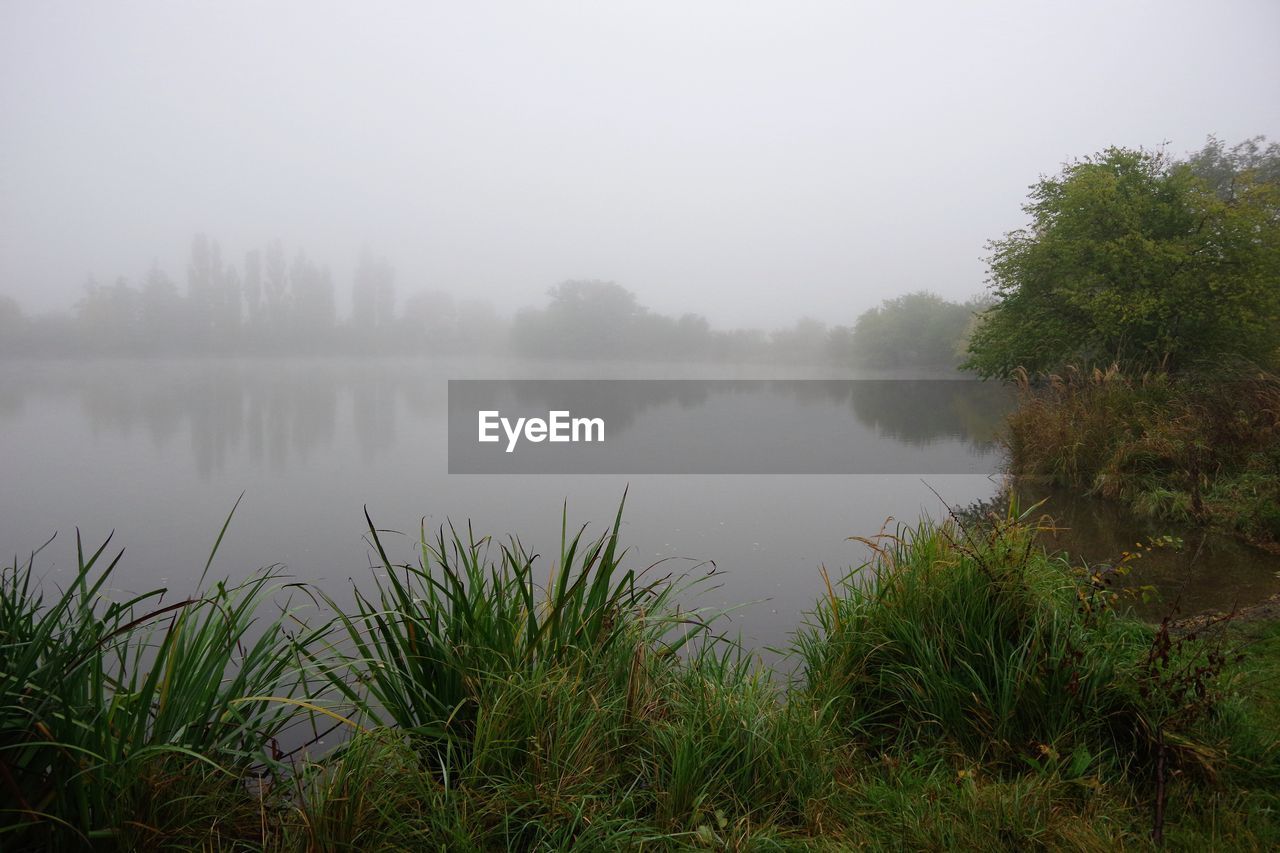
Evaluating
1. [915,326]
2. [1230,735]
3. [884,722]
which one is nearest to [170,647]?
[884,722]

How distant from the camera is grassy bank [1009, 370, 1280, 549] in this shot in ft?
25.0

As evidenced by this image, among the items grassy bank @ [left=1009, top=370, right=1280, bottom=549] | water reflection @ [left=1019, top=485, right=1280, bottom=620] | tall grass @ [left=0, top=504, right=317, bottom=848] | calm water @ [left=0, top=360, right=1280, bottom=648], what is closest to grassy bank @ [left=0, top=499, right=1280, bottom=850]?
tall grass @ [left=0, top=504, right=317, bottom=848]

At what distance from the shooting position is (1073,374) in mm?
12812

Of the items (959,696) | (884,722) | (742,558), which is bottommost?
(742,558)

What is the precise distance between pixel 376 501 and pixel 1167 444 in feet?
40.8

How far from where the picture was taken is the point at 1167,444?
937 centimetres

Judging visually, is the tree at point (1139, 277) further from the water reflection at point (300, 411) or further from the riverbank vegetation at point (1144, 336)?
the water reflection at point (300, 411)

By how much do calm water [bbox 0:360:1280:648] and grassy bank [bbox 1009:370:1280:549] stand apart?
3.27ft

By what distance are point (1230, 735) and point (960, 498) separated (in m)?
9.43

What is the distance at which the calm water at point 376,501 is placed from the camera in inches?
308

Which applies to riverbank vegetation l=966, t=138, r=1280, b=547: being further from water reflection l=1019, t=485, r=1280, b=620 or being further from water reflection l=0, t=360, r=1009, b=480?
water reflection l=0, t=360, r=1009, b=480

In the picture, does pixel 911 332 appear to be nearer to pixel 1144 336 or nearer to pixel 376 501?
pixel 1144 336

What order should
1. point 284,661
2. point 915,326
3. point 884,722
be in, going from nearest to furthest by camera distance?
point 284,661, point 884,722, point 915,326

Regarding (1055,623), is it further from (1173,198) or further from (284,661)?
(1173,198)
